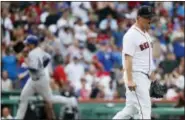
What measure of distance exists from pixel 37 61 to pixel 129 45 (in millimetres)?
3692

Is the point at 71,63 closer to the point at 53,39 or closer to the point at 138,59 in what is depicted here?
the point at 53,39

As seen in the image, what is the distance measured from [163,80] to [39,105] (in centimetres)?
461

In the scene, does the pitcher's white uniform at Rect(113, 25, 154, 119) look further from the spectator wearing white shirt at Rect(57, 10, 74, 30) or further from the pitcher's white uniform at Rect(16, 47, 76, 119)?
the spectator wearing white shirt at Rect(57, 10, 74, 30)

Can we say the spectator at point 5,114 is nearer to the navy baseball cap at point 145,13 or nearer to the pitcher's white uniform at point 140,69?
the pitcher's white uniform at point 140,69

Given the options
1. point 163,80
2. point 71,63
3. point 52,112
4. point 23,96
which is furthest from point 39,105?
point 163,80

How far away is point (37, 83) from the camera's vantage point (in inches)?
515

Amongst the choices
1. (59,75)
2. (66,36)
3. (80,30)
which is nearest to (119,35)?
(80,30)

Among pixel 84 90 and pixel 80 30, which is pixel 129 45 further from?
pixel 80 30

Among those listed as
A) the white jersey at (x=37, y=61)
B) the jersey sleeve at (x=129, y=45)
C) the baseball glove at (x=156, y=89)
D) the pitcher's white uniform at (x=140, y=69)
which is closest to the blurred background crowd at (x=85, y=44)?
the white jersey at (x=37, y=61)

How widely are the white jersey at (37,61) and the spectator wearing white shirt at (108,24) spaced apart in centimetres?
703

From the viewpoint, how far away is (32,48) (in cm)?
1277

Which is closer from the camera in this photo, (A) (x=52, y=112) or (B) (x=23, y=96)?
(B) (x=23, y=96)

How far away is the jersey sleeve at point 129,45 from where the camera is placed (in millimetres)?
9375

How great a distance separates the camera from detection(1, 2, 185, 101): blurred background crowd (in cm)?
1656
